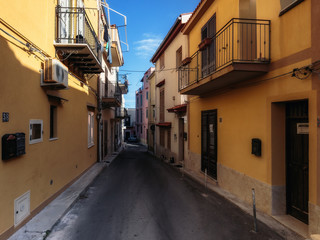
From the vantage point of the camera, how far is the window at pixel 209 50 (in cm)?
812

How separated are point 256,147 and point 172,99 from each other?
9.71 m

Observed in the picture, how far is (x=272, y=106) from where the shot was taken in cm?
521

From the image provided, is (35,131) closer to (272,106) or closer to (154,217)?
(154,217)

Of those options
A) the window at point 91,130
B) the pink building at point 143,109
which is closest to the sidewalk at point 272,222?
the window at point 91,130

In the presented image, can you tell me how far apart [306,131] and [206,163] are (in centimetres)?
528

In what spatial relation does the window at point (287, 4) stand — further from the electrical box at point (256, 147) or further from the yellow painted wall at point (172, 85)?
the yellow painted wall at point (172, 85)

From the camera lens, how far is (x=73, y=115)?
8.20 meters

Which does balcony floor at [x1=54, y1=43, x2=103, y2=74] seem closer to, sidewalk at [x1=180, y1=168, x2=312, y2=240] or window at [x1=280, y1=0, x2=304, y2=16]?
window at [x1=280, y1=0, x2=304, y2=16]

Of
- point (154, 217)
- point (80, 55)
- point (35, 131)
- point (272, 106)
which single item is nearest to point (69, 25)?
point (80, 55)

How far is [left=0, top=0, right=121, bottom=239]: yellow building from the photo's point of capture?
3.97 meters

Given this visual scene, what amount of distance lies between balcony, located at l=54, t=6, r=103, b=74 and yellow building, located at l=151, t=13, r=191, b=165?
5555 millimetres

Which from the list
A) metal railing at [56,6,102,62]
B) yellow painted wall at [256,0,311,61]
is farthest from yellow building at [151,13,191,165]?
yellow painted wall at [256,0,311,61]

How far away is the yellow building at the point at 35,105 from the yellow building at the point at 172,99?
6321 millimetres

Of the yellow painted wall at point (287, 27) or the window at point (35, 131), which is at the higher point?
the yellow painted wall at point (287, 27)
